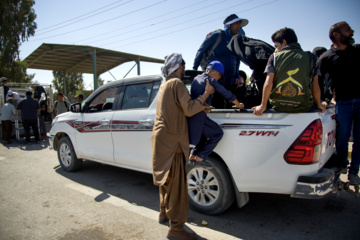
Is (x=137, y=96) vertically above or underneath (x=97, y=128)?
above

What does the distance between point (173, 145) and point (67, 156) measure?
11.4 ft

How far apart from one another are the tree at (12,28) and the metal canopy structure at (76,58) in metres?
15.2

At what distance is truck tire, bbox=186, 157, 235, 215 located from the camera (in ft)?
9.27

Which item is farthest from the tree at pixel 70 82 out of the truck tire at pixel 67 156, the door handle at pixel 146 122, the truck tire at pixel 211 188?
the truck tire at pixel 211 188

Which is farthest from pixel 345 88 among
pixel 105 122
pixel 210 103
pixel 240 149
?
pixel 105 122

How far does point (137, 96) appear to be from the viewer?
388cm

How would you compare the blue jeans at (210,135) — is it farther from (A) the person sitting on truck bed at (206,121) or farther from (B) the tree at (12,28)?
(B) the tree at (12,28)

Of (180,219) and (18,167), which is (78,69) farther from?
(180,219)

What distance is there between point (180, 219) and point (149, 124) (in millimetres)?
1412

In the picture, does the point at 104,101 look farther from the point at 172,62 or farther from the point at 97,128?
the point at 172,62

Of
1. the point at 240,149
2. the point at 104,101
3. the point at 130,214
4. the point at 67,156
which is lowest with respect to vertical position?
the point at 130,214

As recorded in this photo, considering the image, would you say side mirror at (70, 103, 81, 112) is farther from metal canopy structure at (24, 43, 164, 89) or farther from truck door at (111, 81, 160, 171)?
metal canopy structure at (24, 43, 164, 89)

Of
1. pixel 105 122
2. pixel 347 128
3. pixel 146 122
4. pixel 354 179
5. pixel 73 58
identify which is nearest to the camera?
pixel 354 179

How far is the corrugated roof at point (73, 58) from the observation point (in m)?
11.4
